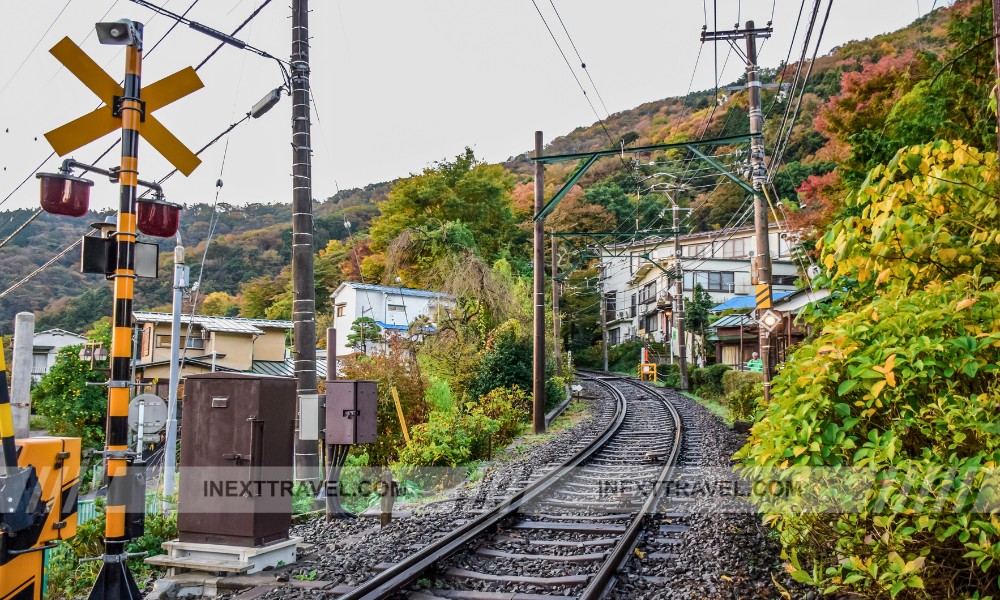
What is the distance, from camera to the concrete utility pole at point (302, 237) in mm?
9516

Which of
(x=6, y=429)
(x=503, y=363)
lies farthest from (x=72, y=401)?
(x=6, y=429)

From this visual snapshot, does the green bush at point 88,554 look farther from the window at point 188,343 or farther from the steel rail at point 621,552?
the window at point 188,343

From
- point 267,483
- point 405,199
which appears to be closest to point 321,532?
point 267,483

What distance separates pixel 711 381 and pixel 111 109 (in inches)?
990

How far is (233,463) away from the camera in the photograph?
21.4 feet

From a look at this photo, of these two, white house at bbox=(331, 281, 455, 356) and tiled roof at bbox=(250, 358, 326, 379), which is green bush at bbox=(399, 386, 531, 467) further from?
tiled roof at bbox=(250, 358, 326, 379)

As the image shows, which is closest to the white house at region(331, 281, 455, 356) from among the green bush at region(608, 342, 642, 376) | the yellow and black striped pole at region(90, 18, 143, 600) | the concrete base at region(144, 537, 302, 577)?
the green bush at region(608, 342, 642, 376)

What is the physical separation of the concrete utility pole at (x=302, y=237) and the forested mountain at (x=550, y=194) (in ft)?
11.2

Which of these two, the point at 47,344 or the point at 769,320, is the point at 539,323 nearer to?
the point at 769,320

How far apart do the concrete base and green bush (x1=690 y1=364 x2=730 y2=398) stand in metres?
21.5

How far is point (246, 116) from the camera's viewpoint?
A: 10.1 m

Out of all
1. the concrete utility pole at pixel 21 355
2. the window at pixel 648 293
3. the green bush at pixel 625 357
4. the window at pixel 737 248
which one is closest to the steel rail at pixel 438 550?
the concrete utility pole at pixel 21 355

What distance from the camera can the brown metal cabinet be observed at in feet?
21.0

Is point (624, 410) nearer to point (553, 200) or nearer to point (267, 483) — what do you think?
point (553, 200)
